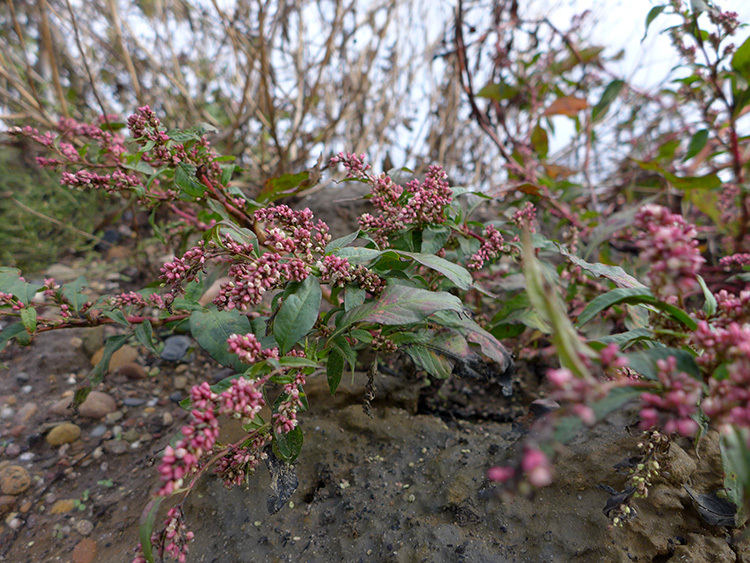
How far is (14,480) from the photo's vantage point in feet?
4.75

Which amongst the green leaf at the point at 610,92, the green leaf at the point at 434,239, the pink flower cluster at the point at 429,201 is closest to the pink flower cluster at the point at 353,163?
the pink flower cluster at the point at 429,201

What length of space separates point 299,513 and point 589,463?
2.87ft

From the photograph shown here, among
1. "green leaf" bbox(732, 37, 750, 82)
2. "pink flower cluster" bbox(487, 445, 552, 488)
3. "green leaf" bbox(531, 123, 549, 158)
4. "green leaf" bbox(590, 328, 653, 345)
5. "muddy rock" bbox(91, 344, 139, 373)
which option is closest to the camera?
"pink flower cluster" bbox(487, 445, 552, 488)

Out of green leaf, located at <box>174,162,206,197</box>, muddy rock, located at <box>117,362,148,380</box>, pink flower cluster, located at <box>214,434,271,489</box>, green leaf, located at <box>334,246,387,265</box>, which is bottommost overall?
muddy rock, located at <box>117,362,148,380</box>

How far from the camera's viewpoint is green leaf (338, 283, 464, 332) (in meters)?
0.95

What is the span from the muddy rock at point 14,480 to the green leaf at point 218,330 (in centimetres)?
98

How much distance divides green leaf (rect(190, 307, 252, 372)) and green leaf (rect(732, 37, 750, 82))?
2.03 metres

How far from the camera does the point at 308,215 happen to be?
108cm

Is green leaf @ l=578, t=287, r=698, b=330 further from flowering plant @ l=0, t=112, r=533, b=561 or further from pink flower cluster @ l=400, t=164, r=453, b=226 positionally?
pink flower cluster @ l=400, t=164, r=453, b=226

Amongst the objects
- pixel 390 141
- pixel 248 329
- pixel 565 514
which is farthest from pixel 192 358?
pixel 390 141

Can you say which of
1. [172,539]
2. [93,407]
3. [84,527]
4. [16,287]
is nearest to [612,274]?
[172,539]

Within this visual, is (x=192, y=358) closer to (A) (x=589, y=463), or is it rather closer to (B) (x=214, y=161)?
(B) (x=214, y=161)

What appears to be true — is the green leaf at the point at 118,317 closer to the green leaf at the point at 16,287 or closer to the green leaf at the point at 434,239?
the green leaf at the point at 16,287

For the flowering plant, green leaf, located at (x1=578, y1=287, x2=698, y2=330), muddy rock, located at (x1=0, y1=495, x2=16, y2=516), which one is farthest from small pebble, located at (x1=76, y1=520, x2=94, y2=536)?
green leaf, located at (x1=578, y1=287, x2=698, y2=330)
